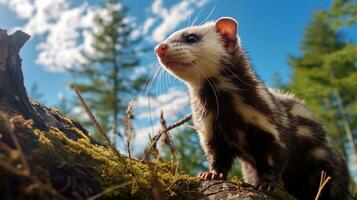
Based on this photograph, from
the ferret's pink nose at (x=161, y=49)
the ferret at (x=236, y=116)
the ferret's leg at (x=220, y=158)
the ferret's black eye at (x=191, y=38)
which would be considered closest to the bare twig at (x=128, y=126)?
the ferret at (x=236, y=116)

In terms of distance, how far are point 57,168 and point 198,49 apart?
9.70ft

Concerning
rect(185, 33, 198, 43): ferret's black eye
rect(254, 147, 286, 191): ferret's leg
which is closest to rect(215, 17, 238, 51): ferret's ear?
rect(185, 33, 198, 43): ferret's black eye

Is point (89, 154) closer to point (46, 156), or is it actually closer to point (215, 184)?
point (46, 156)

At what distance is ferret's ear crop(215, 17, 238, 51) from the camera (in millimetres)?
5512

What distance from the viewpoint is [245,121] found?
4.70 m

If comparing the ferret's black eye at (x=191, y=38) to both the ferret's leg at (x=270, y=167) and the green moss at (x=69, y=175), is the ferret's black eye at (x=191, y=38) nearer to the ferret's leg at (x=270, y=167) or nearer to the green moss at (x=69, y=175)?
the ferret's leg at (x=270, y=167)

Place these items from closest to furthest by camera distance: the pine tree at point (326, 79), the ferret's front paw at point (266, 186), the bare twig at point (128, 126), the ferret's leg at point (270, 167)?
1. the bare twig at point (128, 126)
2. the ferret's front paw at point (266, 186)
3. the ferret's leg at point (270, 167)
4. the pine tree at point (326, 79)

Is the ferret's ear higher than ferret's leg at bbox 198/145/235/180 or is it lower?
higher

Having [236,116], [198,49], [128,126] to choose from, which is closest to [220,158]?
[236,116]

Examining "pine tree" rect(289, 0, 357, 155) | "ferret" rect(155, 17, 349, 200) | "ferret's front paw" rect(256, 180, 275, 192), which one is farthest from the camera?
"pine tree" rect(289, 0, 357, 155)

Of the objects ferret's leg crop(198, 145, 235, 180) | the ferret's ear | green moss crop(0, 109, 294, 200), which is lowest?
green moss crop(0, 109, 294, 200)

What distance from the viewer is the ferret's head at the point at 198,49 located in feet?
15.8

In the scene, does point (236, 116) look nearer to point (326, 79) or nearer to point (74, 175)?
point (74, 175)

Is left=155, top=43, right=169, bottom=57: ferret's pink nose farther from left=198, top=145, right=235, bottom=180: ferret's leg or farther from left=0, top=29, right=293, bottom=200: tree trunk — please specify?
left=0, top=29, right=293, bottom=200: tree trunk
